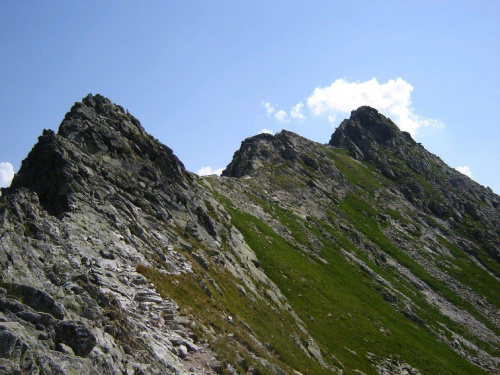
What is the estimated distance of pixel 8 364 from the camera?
481 inches

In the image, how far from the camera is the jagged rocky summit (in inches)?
703

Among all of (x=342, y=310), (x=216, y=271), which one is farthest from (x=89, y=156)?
(x=342, y=310)

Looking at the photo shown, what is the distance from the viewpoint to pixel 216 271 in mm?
40594

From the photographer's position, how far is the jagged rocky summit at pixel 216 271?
17844mm

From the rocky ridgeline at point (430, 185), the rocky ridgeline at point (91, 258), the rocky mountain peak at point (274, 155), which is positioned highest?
the rocky ridgeline at point (430, 185)

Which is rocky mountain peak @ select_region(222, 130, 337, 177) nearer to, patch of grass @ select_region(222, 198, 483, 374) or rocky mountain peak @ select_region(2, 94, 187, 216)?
patch of grass @ select_region(222, 198, 483, 374)

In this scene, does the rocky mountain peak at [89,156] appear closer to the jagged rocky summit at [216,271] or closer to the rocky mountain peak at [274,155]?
the jagged rocky summit at [216,271]

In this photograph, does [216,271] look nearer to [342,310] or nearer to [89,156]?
[89,156]

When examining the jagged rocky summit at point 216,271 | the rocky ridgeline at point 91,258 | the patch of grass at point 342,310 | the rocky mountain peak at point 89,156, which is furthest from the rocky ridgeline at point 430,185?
the rocky ridgeline at point 91,258

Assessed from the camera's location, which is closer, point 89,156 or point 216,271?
point 89,156

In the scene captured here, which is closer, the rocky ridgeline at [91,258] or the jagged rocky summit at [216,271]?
the rocky ridgeline at [91,258]

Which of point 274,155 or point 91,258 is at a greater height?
point 274,155

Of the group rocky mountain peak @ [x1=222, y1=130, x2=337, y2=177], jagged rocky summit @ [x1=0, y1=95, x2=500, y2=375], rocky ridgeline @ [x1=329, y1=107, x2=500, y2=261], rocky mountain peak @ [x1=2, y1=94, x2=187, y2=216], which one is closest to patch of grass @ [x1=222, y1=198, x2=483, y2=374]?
jagged rocky summit @ [x1=0, y1=95, x2=500, y2=375]

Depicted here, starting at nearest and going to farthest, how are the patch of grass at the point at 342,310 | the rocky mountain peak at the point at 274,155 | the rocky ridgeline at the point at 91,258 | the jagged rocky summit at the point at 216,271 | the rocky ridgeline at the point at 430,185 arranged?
1. the rocky ridgeline at the point at 91,258
2. the jagged rocky summit at the point at 216,271
3. the patch of grass at the point at 342,310
4. the rocky mountain peak at the point at 274,155
5. the rocky ridgeline at the point at 430,185
